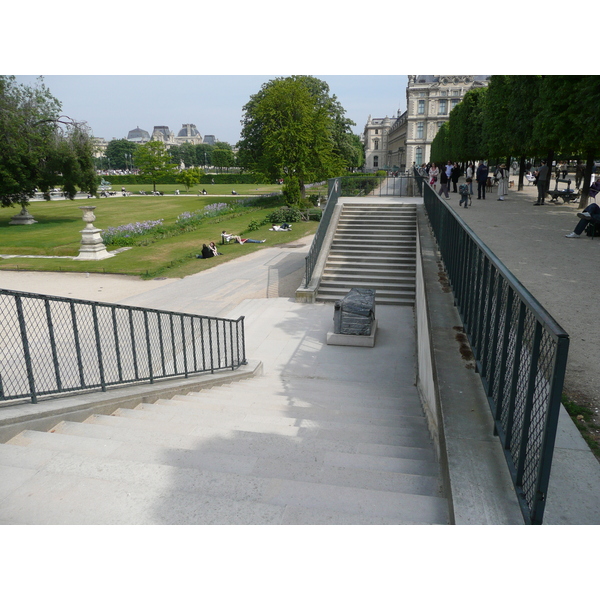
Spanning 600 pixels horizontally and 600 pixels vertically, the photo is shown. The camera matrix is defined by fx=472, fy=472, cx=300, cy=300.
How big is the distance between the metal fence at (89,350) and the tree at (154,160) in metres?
63.1

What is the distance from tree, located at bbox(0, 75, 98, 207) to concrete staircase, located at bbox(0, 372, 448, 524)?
3310 cm

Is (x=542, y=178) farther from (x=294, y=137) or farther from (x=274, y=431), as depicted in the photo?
(x=294, y=137)

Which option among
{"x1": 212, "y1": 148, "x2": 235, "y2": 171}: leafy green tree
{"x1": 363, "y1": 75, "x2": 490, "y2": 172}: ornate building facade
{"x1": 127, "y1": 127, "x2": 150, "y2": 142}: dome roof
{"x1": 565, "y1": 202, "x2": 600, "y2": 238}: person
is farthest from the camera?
{"x1": 127, "y1": 127, "x2": 150, "y2": 142}: dome roof

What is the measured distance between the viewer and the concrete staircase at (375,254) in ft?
46.8

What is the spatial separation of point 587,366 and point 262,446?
11.0ft

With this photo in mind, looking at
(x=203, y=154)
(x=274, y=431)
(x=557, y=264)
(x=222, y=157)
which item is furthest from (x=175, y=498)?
(x=203, y=154)

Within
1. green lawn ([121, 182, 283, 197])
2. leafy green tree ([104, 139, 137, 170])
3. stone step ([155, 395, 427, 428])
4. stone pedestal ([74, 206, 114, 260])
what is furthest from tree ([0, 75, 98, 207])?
leafy green tree ([104, 139, 137, 170])

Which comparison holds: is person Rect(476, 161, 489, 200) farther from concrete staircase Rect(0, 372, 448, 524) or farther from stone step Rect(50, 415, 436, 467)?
stone step Rect(50, 415, 436, 467)

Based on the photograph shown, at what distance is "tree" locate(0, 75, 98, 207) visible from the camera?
31422mm

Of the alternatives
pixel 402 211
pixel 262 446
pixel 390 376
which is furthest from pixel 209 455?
pixel 402 211

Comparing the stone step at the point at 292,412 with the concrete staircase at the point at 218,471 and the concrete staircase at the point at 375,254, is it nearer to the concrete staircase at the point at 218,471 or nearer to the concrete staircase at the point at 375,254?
the concrete staircase at the point at 218,471

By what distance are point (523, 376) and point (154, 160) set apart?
7353cm

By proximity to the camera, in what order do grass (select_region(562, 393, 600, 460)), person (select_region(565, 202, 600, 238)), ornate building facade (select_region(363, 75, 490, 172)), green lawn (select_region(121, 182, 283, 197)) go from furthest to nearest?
ornate building facade (select_region(363, 75, 490, 172)) < green lawn (select_region(121, 182, 283, 197)) < person (select_region(565, 202, 600, 238)) < grass (select_region(562, 393, 600, 460))

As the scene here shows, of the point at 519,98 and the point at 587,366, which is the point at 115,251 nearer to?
the point at 519,98
